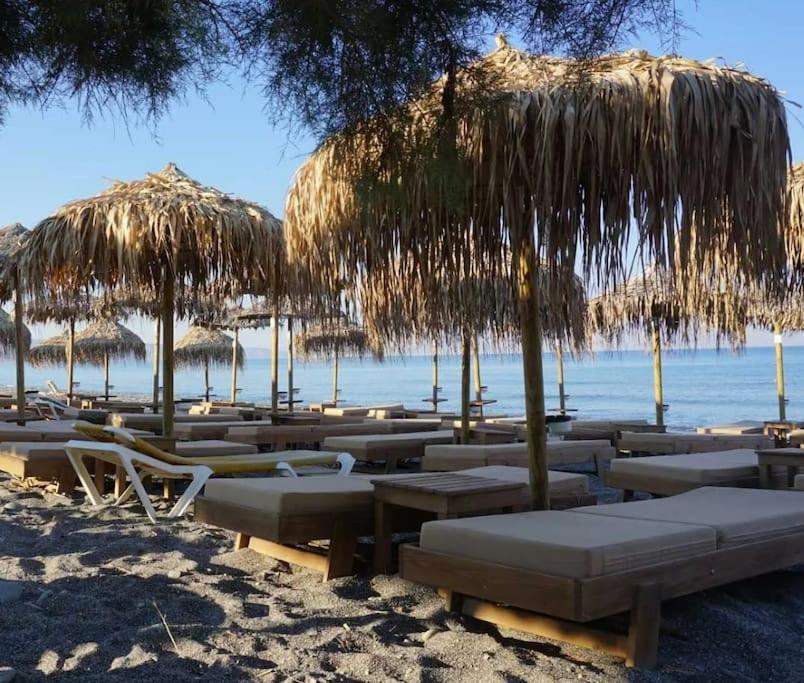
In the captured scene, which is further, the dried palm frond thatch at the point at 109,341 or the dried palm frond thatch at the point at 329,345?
the dried palm frond thatch at the point at 109,341

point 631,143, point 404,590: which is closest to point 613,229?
point 631,143

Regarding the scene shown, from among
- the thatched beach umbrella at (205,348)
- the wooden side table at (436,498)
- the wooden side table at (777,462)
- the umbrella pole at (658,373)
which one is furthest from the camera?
the thatched beach umbrella at (205,348)

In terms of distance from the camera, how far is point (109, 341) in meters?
19.9

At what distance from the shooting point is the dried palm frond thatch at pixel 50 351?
2069 cm

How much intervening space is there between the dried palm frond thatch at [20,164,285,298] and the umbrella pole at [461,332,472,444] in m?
1.93

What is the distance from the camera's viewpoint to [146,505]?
15.0 feet

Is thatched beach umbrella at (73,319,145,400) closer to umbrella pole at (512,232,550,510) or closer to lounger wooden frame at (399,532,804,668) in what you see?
umbrella pole at (512,232,550,510)

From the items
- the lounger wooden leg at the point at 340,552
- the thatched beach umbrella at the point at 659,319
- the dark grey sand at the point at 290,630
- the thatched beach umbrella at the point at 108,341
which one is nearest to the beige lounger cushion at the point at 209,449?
the dark grey sand at the point at 290,630

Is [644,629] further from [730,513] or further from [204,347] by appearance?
[204,347]

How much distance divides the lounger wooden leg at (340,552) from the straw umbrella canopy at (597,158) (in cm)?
130

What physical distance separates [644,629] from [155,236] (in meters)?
4.54

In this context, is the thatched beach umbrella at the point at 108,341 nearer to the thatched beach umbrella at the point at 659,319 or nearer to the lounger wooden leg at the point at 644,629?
the thatched beach umbrella at the point at 659,319

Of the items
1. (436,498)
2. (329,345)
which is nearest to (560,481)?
(436,498)

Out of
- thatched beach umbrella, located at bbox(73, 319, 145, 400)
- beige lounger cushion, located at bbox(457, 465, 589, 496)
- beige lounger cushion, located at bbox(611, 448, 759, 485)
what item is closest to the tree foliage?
beige lounger cushion, located at bbox(457, 465, 589, 496)
